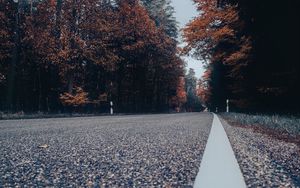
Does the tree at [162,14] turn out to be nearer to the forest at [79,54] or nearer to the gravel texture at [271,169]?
the forest at [79,54]

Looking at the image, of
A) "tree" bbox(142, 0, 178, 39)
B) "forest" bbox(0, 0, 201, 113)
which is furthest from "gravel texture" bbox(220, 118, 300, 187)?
"tree" bbox(142, 0, 178, 39)

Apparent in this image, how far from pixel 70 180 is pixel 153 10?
45.1m

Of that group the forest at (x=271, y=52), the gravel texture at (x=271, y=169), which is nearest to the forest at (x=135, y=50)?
the forest at (x=271, y=52)

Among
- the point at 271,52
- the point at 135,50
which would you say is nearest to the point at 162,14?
the point at 135,50

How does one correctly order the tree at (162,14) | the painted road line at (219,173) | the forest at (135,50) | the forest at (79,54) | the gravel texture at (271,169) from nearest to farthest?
the painted road line at (219,173)
the gravel texture at (271,169)
the forest at (135,50)
the forest at (79,54)
the tree at (162,14)

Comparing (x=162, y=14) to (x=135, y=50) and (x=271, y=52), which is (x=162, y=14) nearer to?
(x=135, y=50)

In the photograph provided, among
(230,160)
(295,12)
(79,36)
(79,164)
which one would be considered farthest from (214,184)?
(79,36)

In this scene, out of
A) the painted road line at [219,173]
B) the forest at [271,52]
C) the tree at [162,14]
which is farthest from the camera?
the tree at [162,14]

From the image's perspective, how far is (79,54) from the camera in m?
23.6

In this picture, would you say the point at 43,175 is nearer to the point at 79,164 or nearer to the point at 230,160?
the point at 79,164

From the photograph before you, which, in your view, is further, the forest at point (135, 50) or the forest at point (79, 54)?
the forest at point (79, 54)

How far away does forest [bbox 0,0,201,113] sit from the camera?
22953 mm

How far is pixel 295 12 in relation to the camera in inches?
303

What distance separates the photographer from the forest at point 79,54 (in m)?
23.0
